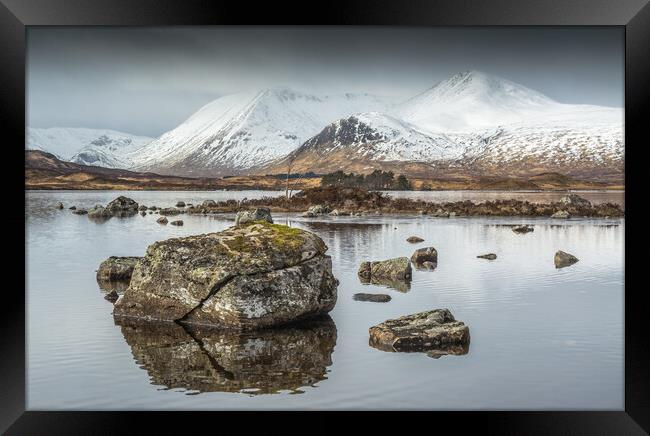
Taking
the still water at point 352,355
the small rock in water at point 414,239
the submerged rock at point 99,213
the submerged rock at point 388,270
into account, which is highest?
the submerged rock at point 99,213

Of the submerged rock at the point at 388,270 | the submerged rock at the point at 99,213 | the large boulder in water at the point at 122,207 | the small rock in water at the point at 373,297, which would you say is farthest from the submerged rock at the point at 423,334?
the large boulder in water at the point at 122,207

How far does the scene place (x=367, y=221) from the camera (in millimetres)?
36938

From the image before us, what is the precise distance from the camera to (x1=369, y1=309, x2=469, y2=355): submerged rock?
34.7 ft

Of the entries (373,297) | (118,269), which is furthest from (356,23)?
(118,269)

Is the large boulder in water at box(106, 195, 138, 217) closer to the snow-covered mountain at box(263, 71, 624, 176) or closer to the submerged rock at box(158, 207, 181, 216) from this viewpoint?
the submerged rock at box(158, 207, 181, 216)

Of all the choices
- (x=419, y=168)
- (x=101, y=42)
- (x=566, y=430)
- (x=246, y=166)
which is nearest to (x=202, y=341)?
(x=566, y=430)

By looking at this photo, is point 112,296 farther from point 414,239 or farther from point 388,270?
point 414,239

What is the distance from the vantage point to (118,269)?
1655cm

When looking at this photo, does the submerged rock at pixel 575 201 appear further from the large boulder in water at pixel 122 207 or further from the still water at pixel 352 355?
the large boulder in water at pixel 122 207

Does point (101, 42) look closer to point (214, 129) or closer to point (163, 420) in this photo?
point (163, 420)

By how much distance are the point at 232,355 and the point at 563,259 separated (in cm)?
1388

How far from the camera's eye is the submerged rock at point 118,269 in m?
16.5

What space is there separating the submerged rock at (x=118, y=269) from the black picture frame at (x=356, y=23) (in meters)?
6.68

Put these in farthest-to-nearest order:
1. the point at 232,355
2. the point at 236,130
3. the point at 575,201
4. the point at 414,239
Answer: the point at 236,130 → the point at 575,201 → the point at 414,239 → the point at 232,355
